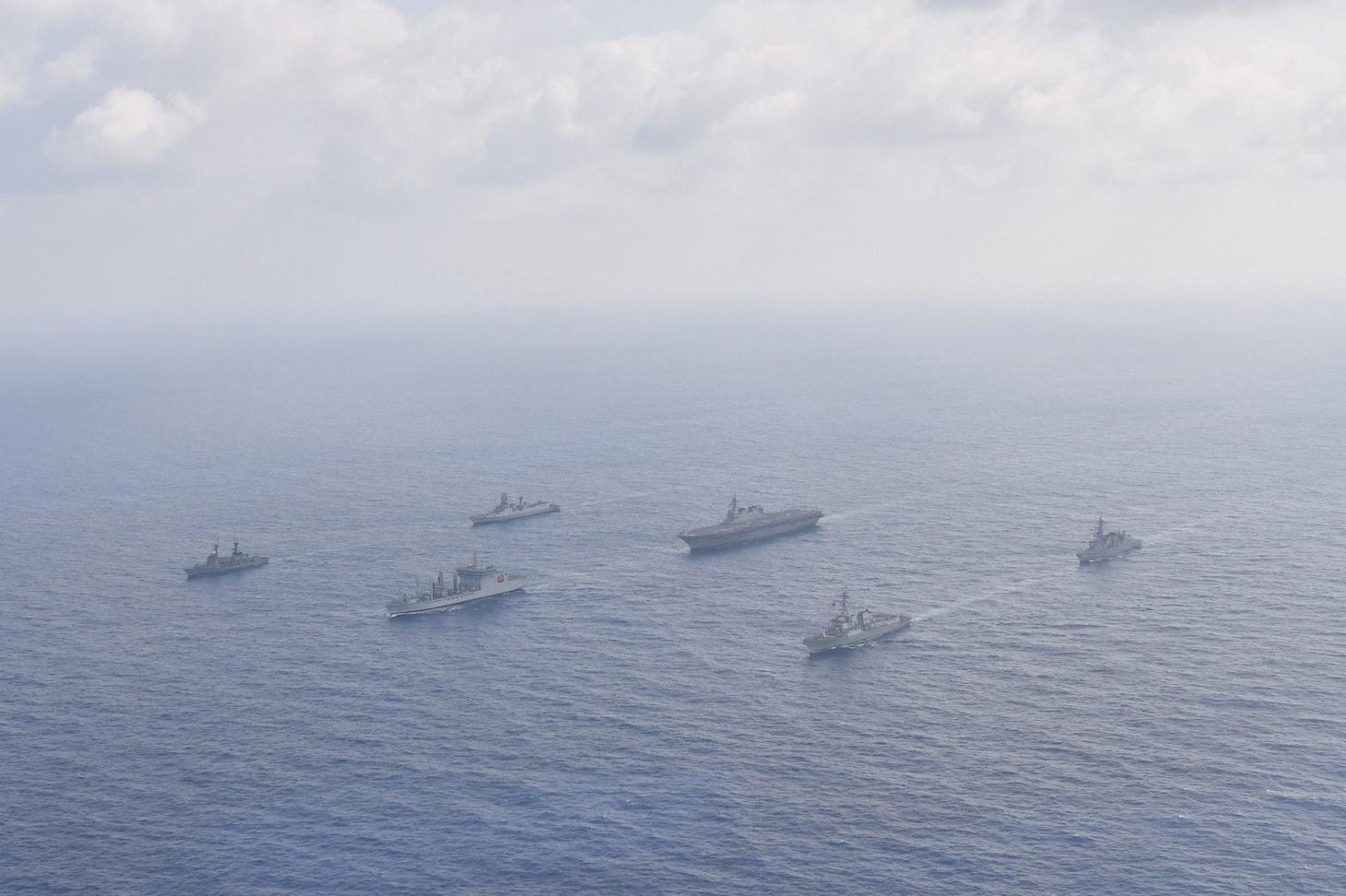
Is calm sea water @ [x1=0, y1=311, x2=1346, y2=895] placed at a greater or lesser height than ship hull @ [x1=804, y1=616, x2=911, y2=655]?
lesser

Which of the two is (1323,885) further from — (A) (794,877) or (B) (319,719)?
(B) (319,719)

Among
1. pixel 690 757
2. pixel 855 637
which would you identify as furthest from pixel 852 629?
pixel 690 757

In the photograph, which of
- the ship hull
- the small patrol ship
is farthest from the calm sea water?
the small patrol ship

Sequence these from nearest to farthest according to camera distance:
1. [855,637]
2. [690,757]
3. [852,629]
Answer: [690,757], [855,637], [852,629]

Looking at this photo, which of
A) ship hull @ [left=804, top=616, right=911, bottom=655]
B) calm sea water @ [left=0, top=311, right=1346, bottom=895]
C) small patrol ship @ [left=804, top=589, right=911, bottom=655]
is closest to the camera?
calm sea water @ [left=0, top=311, right=1346, bottom=895]

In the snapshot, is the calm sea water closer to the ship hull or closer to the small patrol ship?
the ship hull

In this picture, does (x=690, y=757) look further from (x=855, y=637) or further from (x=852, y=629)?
(x=852, y=629)

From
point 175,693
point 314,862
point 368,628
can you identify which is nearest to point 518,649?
point 368,628

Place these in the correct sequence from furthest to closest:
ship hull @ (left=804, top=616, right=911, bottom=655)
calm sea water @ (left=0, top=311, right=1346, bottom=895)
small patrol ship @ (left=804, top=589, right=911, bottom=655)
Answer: small patrol ship @ (left=804, top=589, right=911, bottom=655), ship hull @ (left=804, top=616, right=911, bottom=655), calm sea water @ (left=0, top=311, right=1346, bottom=895)
